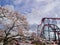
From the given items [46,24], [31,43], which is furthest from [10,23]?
[46,24]

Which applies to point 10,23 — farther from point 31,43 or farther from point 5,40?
point 31,43

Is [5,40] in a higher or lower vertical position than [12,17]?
lower

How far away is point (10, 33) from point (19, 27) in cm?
31

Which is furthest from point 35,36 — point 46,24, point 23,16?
point 46,24

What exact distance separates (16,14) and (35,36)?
84 cm

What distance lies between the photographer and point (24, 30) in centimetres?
537

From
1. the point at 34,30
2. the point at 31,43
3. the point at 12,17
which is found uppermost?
the point at 12,17

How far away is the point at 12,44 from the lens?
545 cm

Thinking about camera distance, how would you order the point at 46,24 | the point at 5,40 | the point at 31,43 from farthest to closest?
the point at 46,24 < the point at 31,43 < the point at 5,40

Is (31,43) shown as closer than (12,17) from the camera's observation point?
No

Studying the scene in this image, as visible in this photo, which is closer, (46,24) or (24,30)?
(24,30)

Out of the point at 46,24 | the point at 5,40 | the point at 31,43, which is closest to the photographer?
the point at 5,40

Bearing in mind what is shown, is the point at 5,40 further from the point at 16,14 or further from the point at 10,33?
the point at 16,14

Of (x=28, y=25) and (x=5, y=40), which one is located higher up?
(x=28, y=25)
